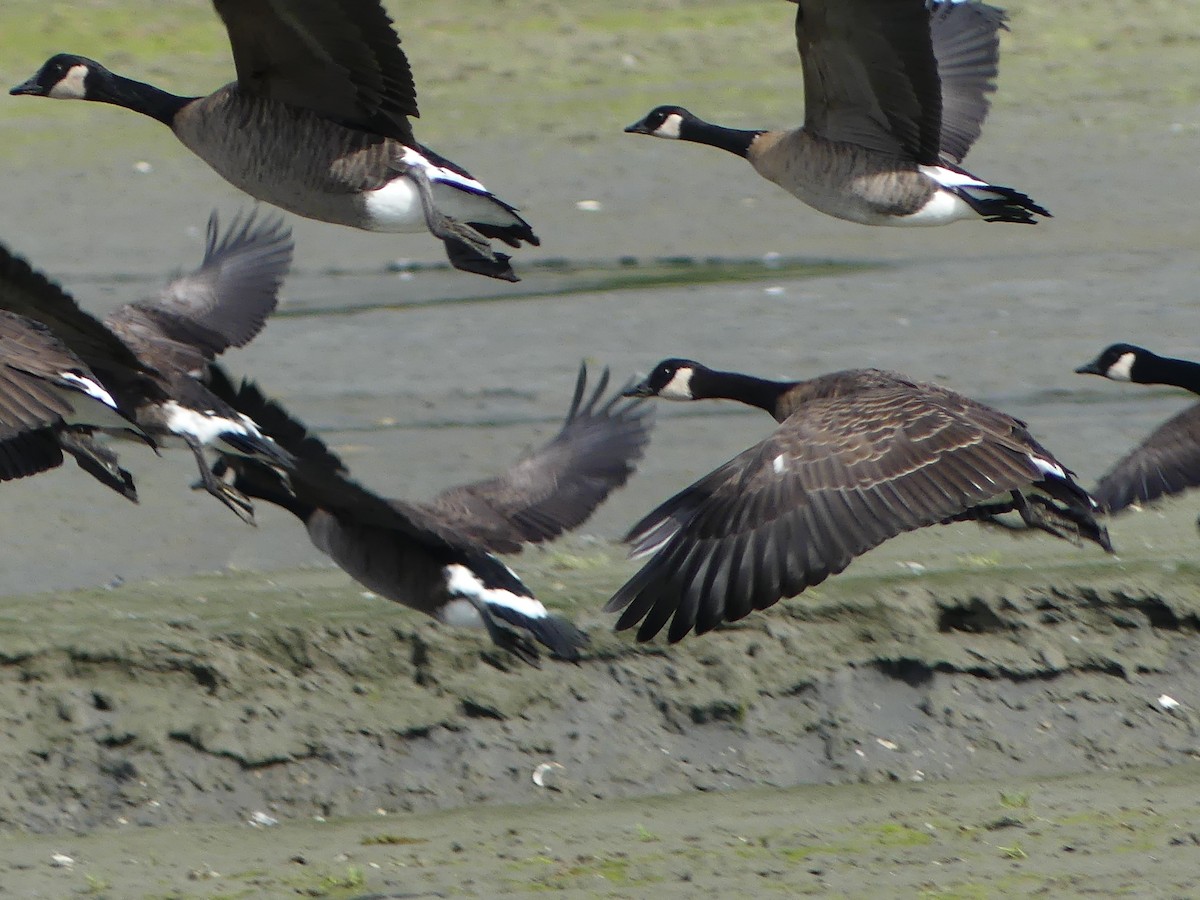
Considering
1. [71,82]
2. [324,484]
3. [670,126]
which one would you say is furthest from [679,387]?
[71,82]

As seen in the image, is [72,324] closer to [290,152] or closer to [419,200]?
[290,152]

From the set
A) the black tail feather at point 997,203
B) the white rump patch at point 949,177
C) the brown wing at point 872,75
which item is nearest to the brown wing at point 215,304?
the brown wing at point 872,75

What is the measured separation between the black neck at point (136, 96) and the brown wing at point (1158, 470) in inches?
129

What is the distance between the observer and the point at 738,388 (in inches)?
285

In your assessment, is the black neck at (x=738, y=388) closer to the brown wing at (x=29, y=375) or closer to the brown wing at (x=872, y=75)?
the brown wing at (x=872, y=75)

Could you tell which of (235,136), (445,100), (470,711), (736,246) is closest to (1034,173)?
(736,246)

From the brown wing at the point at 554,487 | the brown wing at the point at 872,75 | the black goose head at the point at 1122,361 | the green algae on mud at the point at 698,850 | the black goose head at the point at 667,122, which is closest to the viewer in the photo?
the green algae on mud at the point at 698,850

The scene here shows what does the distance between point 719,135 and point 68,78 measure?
2.41 metres

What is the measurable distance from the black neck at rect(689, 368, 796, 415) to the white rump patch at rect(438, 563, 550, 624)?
4.60 feet

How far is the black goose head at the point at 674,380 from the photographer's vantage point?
7340 mm

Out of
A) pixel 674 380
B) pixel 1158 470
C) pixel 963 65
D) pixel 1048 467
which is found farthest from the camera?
pixel 963 65

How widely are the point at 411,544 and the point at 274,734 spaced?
67cm

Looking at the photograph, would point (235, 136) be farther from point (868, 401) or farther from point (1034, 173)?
point (1034, 173)

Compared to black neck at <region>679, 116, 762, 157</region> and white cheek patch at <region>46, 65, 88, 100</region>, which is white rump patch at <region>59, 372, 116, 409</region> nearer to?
white cheek patch at <region>46, 65, 88, 100</region>
